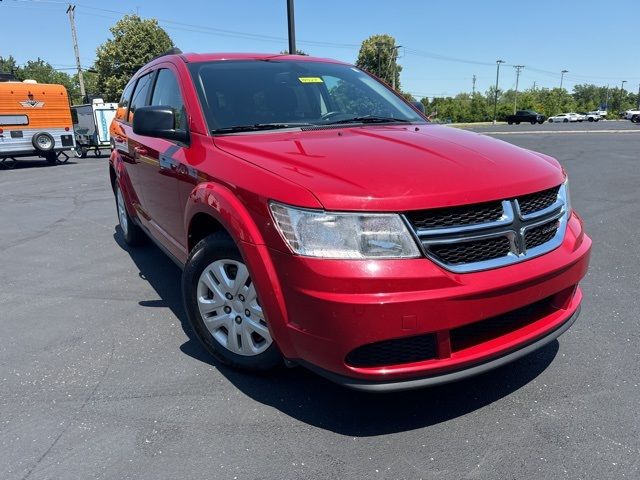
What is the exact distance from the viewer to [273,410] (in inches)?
101

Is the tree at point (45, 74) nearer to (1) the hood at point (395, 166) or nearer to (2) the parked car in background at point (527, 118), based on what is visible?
(2) the parked car in background at point (527, 118)

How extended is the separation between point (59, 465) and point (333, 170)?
1784 mm

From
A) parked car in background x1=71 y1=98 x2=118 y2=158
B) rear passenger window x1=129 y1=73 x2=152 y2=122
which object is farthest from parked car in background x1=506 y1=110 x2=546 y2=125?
rear passenger window x1=129 y1=73 x2=152 y2=122

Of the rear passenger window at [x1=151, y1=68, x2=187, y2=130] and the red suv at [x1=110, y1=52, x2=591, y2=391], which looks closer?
the red suv at [x1=110, y1=52, x2=591, y2=391]

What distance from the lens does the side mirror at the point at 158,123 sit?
10.0 feet

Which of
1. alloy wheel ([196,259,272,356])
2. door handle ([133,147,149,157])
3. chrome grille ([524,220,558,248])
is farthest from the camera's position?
door handle ([133,147,149,157])

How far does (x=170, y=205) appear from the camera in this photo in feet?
11.7

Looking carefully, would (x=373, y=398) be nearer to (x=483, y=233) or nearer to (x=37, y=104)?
(x=483, y=233)

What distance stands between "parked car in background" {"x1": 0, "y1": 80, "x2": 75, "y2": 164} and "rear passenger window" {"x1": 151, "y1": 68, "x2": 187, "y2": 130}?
14200 mm

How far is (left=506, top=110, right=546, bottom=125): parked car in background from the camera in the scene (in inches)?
2287

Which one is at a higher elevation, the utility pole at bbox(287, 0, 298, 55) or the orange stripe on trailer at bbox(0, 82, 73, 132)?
the utility pole at bbox(287, 0, 298, 55)

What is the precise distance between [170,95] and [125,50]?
150 feet

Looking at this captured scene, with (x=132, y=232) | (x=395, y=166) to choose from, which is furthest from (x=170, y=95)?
(x=132, y=232)

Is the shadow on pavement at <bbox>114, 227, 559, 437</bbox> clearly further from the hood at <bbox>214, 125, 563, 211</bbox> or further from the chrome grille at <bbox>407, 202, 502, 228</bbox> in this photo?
the hood at <bbox>214, 125, 563, 211</bbox>
